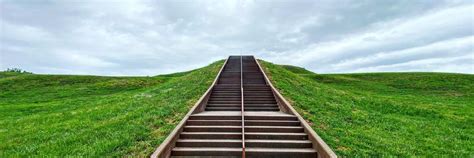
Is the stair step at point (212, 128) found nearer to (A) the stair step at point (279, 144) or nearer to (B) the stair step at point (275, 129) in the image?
(B) the stair step at point (275, 129)

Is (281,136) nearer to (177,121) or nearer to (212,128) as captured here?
(212,128)

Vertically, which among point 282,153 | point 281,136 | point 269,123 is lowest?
point 282,153

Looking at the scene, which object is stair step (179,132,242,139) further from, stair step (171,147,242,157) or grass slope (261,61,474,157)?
grass slope (261,61,474,157)

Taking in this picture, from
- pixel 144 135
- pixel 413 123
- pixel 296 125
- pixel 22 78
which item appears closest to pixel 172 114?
pixel 144 135

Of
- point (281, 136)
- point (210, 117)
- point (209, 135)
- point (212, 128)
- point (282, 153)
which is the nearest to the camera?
point (282, 153)

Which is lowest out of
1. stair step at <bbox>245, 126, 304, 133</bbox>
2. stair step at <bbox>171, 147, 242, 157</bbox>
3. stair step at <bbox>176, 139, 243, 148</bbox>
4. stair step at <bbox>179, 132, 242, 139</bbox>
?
stair step at <bbox>171, 147, 242, 157</bbox>

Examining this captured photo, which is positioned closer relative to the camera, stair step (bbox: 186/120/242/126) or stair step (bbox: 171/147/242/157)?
stair step (bbox: 171/147/242/157)

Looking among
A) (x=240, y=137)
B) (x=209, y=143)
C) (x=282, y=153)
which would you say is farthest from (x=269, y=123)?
(x=209, y=143)

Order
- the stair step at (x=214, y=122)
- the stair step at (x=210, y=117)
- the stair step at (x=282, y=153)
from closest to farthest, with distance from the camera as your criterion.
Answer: the stair step at (x=282, y=153), the stair step at (x=214, y=122), the stair step at (x=210, y=117)

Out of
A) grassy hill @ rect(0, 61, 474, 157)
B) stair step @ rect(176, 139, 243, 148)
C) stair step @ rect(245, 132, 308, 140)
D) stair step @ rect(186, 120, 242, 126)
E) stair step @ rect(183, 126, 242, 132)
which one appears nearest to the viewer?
grassy hill @ rect(0, 61, 474, 157)

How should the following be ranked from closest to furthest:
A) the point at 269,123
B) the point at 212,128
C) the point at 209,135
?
the point at 209,135
the point at 212,128
the point at 269,123

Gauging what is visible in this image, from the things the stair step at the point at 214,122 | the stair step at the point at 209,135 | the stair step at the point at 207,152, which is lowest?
the stair step at the point at 207,152

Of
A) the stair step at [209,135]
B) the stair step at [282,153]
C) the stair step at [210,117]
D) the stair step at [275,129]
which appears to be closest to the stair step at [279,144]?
the stair step at [282,153]

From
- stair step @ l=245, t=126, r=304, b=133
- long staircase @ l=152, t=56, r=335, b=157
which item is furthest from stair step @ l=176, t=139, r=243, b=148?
stair step @ l=245, t=126, r=304, b=133
